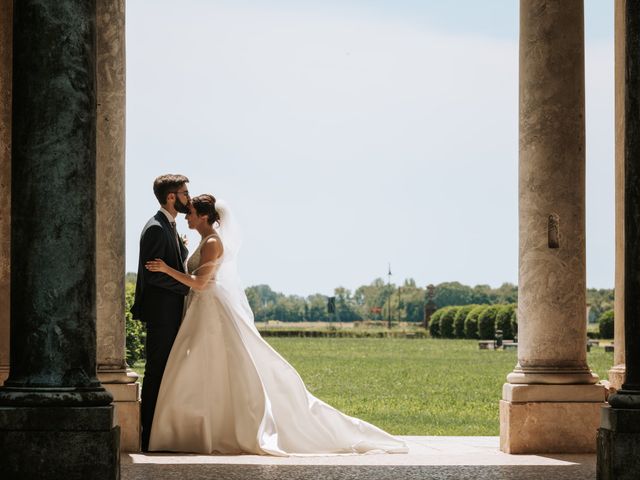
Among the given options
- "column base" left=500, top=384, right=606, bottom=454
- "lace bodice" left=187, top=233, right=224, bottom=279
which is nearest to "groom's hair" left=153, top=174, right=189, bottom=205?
"lace bodice" left=187, top=233, right=224, bottom=279

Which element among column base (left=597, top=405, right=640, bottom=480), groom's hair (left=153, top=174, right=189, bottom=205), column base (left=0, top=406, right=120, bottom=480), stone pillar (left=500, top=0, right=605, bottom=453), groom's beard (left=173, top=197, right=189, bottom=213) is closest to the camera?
column base (left=0, top=406, right=120, bottom=480)

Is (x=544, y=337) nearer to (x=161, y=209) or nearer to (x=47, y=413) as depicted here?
(x=161, y=209)

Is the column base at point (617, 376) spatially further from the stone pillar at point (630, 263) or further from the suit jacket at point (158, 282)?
the suit jacket at point (158, 282)

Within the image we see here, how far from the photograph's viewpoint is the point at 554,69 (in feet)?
93.0

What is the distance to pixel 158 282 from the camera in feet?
93.7

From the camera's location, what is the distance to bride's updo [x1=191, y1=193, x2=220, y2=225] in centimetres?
2939

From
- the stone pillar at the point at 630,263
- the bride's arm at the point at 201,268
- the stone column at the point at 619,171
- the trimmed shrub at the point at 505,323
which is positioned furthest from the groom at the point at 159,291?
the trimmed shrub at the point at 505,323

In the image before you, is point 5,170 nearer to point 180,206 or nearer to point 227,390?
point 180,206

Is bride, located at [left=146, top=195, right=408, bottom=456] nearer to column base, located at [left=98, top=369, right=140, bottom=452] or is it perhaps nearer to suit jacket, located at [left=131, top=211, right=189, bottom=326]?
suit jacket, located at [left=131, top=211, right=189, bottom=326]

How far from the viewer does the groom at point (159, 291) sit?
28.5 meters

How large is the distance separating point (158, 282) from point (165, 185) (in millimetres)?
2217

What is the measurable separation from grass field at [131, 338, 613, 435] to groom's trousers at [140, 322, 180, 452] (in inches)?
570

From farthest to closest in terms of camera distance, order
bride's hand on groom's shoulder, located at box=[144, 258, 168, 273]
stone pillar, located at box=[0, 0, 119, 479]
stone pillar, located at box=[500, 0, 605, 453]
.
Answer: bride's hand on groom's shoulder, located at box=[144, 258, 168, 273] < stone pillar, located at box=[500, 0, 605, 453] < stone pillar, located at box=[0, 0, 119, 479]

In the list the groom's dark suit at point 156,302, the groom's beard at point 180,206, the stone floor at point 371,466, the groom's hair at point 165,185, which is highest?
the groom's hair at point 165,185
